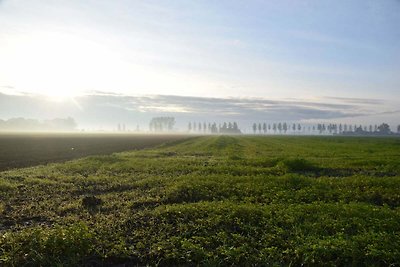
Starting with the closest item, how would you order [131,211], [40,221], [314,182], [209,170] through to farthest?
[40,221], [131,211], [314,182], [209,170]

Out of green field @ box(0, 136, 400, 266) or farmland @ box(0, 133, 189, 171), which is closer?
green field @ box(0, 136, 400, 266)

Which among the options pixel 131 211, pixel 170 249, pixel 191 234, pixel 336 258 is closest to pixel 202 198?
pixel 131 211

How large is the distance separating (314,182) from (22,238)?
15.5m

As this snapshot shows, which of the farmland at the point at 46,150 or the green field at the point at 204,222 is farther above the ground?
the green field at the point at 204,222

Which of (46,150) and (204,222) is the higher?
(204,222)

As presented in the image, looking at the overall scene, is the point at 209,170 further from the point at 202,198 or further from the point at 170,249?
the point at 170,249

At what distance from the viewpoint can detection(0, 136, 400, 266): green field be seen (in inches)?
409

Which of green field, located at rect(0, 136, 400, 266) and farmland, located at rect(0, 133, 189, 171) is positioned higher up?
green field, located at rect(0, 136, 400, 266)

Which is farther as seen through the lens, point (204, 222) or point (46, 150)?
point (46, 150)

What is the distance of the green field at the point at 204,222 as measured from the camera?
10383 millimetres

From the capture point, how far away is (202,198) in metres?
17.4

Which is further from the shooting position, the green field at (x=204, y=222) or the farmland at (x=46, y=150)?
the farmland at (x=46, y=150)

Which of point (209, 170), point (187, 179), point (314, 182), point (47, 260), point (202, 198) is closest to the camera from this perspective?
point (47, 260)

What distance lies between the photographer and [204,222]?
42.2 ft
